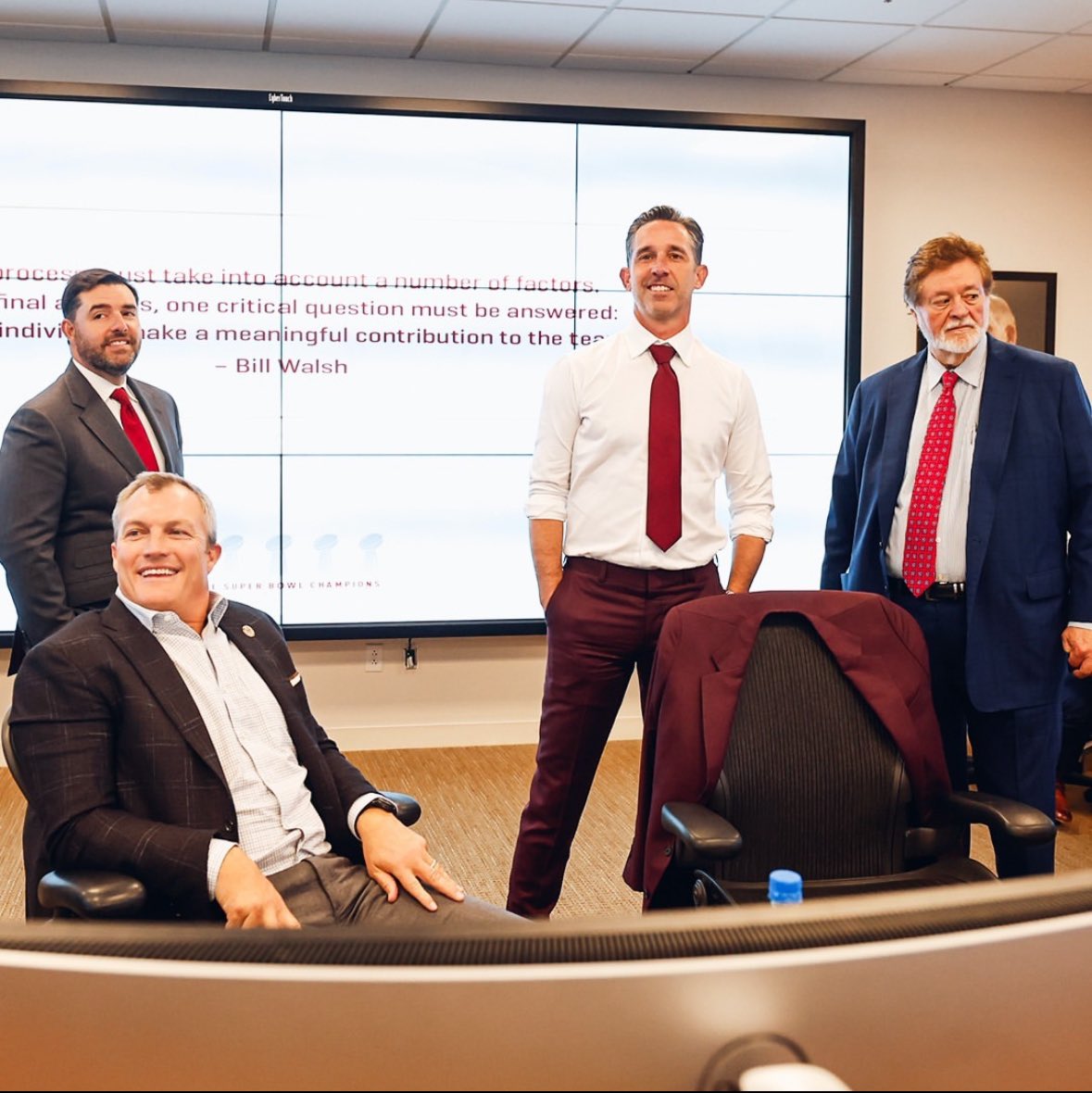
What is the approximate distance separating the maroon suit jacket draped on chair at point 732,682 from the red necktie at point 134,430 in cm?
166

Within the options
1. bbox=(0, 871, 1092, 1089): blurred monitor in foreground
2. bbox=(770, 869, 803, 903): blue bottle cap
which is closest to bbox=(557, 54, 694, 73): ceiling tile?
bbox=(770, 869, 803, 903): blue bottle cap

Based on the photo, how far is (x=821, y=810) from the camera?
6.97ft

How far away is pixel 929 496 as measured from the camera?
255 cm

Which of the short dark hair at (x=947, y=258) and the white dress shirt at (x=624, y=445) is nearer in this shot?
the short dark hair at (x=947, y=258)

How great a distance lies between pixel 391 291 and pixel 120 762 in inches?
121

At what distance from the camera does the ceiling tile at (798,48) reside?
438cm

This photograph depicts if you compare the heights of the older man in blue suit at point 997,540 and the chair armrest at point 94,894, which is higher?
the older man in blue suit at point 997,540

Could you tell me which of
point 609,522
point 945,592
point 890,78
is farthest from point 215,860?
point 890,78

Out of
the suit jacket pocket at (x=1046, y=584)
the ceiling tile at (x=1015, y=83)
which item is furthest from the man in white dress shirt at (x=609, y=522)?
the ceiling tile at (x=1015, y=83)

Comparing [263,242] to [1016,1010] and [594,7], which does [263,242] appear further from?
[1016,1010]

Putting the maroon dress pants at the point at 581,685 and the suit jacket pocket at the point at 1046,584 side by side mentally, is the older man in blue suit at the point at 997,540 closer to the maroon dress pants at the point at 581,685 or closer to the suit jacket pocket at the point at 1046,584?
the suit jacket pocket at the point at 1046,584

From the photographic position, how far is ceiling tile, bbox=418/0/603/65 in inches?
164

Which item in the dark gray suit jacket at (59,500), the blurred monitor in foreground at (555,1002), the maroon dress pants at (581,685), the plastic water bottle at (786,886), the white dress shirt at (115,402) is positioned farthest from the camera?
the white dress shirt at (115,402)

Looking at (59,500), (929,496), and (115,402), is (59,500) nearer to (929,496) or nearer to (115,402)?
(115,402)
